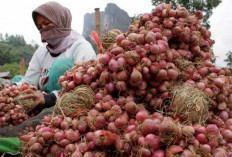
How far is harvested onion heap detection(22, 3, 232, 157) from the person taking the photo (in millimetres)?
828

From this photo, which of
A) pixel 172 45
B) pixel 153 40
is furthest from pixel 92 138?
pixel 172 45

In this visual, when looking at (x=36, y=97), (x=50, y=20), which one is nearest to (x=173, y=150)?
(x=36, y=97)

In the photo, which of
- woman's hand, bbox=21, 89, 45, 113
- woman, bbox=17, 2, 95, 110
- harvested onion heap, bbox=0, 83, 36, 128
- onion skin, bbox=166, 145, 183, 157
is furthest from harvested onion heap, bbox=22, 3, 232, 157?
woman, bbox=17, 2, 95, 110

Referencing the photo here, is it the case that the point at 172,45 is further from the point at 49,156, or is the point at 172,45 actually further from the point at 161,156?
the point at 49,156

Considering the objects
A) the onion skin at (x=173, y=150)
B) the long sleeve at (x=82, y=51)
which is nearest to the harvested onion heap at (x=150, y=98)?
the onion skin at (x=173, y=150)

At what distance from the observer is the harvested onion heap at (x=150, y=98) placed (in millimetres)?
828

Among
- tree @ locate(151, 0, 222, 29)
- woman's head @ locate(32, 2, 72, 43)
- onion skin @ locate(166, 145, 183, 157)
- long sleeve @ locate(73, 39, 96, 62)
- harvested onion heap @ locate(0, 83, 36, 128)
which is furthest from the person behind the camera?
tree @ locate(151, 0, 222, 29)

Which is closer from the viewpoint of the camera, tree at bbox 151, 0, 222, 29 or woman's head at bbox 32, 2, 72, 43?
woman's head at bbox 32, 2, 72, 43

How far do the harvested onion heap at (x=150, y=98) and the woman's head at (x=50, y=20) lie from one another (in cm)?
149

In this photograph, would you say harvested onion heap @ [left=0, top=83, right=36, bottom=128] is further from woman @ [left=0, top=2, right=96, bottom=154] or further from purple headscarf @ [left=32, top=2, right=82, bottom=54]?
purple headscarf @ [left=32, top=2, right=82, bottom=54]

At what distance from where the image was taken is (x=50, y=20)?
103 inches

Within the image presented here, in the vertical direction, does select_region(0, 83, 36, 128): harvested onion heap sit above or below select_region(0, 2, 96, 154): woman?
below

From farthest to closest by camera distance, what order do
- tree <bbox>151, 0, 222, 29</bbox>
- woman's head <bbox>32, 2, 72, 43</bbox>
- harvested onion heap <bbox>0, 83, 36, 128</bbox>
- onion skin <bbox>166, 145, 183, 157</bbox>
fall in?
1. tree <bbox>151, 0, 222, 29</bbox>
2. woman's head <bbox>32, 2, 72, 43</bbox>
3. harvested onion heap <bbox>0, 83, 36, 128</bbox>
4. onion skin <bbox>166, 145, 183, 157</bbox>

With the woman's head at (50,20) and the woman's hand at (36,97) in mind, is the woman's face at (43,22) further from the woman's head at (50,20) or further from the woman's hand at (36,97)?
the woman's hand at (36,97)
